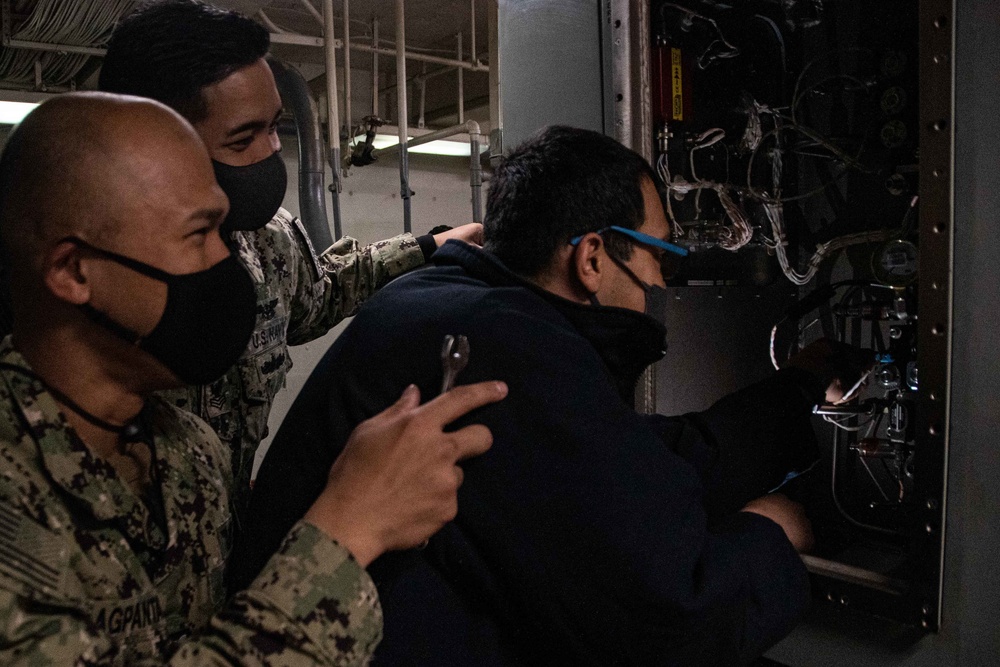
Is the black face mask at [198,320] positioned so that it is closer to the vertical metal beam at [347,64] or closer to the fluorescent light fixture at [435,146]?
the vertical metal beam at [347,64]

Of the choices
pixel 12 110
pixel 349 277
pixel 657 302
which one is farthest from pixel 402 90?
pixel 657 302

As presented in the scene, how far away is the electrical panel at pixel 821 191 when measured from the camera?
147 cm

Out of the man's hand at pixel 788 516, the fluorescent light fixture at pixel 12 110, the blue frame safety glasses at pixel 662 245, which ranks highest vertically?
the fluorescent light fixture at pixel 12 110

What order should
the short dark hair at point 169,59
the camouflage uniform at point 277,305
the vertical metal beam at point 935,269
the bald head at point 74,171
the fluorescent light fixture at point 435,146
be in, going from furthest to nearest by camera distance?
the fluorescent light fixture at point 435,146, the camouflage uniform at point 277,305, the short dark hair at point 169,59, the vertical metal beam at point 935,269, the bald head at point 74,171

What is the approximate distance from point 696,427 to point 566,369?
1.63ft

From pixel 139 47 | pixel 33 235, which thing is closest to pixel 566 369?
pixel 33 235

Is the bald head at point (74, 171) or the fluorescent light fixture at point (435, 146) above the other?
the fluorescent light fixture at point (435, 146)

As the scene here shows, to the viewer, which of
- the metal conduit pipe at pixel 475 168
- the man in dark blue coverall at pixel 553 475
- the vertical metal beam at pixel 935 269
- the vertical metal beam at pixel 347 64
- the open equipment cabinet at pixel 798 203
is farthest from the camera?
the metal conduit pipe at pixel 475 168

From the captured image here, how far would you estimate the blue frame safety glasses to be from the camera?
118cm

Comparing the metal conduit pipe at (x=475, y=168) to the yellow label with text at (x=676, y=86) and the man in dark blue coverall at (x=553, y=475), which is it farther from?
the man in dark blue coverall at (x=553, y=475)

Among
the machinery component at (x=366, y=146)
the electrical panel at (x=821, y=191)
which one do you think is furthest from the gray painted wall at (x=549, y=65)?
the machinery component at (x=366, y=146)

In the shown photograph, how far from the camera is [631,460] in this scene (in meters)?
0.93

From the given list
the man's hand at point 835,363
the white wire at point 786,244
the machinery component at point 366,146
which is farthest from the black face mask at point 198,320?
the machinery component at point 366,146

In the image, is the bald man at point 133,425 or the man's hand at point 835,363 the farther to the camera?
the man's hand at point 835,363
